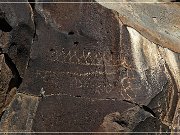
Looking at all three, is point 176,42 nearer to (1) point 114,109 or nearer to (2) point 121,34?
(2) point 121,34

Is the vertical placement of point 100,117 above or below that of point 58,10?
below

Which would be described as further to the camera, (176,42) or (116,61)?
(176,42)

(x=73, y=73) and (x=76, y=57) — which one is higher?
(x=76, y=57)

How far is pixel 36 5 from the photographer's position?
4.79 m

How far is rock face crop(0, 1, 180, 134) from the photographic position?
183 inches

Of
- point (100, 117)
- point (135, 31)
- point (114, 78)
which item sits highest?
point (135, 31)

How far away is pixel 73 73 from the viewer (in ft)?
15.4

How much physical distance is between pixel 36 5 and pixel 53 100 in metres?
1.06

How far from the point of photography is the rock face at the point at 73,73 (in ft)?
15.3

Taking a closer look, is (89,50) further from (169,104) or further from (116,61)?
(169,104)

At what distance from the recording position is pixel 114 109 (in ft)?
15.3

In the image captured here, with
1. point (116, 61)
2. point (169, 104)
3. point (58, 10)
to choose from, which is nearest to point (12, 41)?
point (58, 10)

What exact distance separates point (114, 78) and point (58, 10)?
955 millimetres

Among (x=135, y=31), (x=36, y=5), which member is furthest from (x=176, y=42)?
(x=36, y=5)
